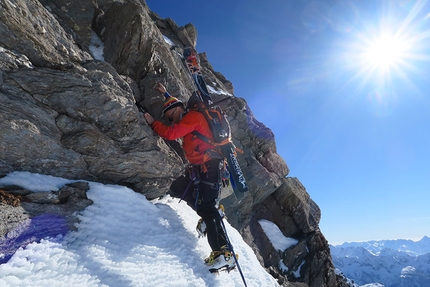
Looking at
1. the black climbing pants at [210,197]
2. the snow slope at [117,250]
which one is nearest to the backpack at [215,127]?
the black climbing pants at [210,197]

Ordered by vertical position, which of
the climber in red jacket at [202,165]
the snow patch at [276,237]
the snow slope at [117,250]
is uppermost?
the snow patch at [276,237]

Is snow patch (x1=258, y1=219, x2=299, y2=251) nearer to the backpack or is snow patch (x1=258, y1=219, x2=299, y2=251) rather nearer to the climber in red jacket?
the climber in red jacket

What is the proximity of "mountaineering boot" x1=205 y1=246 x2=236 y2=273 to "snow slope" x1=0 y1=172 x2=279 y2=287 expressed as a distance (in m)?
0.16

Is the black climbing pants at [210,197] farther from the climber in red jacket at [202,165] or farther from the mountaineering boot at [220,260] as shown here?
the mountaineering boot at [220,260]

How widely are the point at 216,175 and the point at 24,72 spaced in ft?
17.6

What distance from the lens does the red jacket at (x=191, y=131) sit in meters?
7.42

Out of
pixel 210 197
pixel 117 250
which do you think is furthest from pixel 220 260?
pixel 117 250

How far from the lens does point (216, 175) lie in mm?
7598

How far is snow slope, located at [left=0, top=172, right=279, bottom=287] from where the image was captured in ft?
13.1

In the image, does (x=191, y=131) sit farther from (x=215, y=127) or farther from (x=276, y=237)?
(x=276, y=237)

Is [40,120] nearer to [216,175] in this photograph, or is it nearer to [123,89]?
[123,89]

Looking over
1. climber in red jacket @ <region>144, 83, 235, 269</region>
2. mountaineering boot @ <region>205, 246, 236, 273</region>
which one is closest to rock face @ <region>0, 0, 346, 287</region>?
climber in red jacket @ <region>144, 83, 235, 269</region>

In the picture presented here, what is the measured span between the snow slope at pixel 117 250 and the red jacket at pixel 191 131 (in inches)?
74.1

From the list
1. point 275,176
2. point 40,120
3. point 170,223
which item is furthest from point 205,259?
point 275,176
